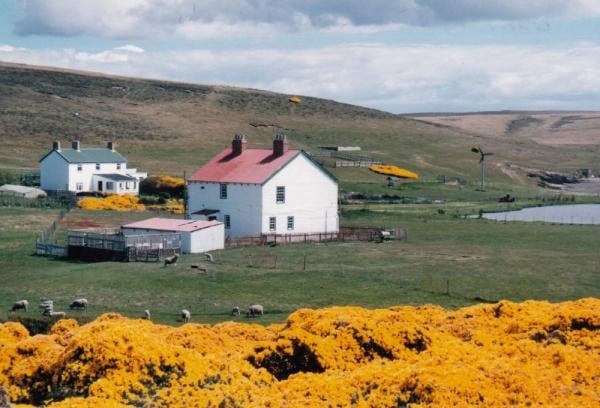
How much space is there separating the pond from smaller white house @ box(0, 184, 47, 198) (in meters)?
44.2

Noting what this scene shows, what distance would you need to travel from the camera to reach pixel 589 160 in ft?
607

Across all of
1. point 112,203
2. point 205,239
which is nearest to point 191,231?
point 205,239

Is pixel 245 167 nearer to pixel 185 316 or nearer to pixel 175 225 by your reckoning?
pixel 175 225

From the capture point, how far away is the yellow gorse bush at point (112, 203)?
8450 centimetres

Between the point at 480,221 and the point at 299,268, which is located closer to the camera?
the point at 299,268

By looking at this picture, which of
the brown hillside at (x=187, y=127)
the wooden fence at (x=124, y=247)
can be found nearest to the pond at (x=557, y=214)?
the brown hillside at (x=187, y=127)

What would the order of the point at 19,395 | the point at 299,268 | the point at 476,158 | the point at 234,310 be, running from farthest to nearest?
the point at 476,158
the point at 299,268
the point at 234,310
the point at 19,395

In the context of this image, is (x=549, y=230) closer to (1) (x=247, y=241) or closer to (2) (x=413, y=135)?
(1) (x=247, y=241)

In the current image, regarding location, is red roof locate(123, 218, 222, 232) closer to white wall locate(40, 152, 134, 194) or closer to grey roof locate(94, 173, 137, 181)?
grey roof locate(94, 173, 137, 181)

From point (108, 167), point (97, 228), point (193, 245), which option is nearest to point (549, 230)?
point (193, 245)

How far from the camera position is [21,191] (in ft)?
294

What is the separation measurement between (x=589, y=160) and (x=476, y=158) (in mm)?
35234

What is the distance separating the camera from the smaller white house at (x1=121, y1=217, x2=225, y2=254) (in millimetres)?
58625

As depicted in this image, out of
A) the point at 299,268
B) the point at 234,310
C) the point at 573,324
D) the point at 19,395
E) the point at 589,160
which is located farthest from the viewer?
the point at 589,160
